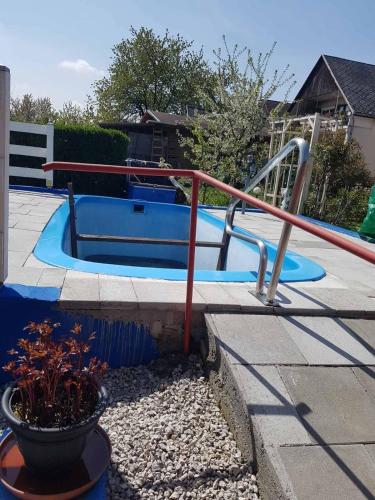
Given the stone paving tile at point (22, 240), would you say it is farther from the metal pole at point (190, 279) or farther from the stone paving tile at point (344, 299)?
the stone paving tile at point (344, 299)

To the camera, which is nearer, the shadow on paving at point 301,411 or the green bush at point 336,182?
the shadow on paving at point 301,411

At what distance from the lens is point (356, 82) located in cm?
1858

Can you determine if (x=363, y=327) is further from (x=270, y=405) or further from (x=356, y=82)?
(x=356, y=82)

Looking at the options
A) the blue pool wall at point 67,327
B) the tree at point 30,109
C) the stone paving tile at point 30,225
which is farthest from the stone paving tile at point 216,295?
the tree at point 30,109

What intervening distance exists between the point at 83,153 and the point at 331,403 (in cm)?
899

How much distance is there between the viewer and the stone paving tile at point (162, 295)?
2344 millimetres

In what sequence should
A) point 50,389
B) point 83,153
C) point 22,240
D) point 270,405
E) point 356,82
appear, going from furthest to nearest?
point 356,82 < point 83,153 < point 22,240 < point 270,405 < point 50,389

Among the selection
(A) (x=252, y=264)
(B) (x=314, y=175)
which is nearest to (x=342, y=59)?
(B) (x=314, y=175)

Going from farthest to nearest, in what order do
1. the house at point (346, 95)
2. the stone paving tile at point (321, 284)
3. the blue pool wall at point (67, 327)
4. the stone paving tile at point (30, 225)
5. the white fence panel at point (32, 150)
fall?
the house at point (346, 95) < the white fence panel at point (32, 150) < the stone paving tile at point (30, 225) < the stone paving tile at point (321, 284) < the blue pool wall at point (67, 327)

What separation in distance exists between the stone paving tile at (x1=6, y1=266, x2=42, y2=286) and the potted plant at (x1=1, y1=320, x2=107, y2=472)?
0.99 m

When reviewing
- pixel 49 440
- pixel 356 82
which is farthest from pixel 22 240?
pixel 356 82

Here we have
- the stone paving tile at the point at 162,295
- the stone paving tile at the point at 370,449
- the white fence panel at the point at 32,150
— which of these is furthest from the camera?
the white fence panel at the point at 32,150

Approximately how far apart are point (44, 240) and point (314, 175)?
21.8 feet

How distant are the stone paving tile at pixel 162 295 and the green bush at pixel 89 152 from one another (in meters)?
6.89
